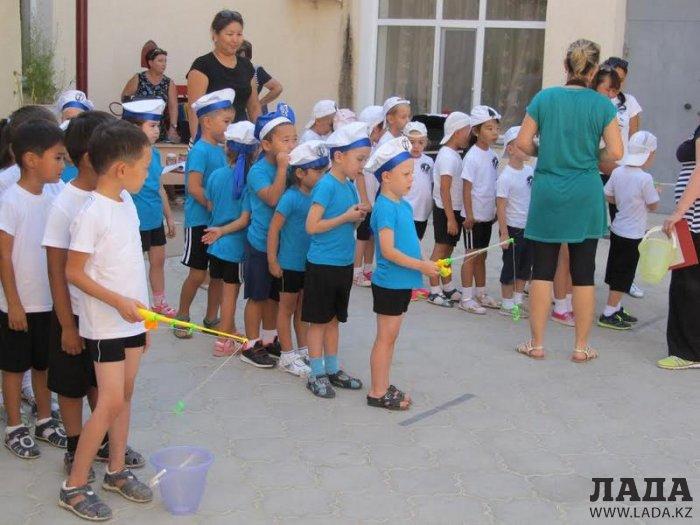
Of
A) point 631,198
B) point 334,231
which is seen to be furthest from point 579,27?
point 334,231

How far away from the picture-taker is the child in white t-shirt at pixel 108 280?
12.4ft

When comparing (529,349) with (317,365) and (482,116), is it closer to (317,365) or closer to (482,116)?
(317,365)

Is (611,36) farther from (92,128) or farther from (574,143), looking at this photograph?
(92,128)

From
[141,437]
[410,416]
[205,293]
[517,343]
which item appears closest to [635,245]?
[517,343]

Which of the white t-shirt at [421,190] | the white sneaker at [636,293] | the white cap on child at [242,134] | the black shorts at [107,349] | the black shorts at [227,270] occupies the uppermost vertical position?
the white cap on child at [242,134]

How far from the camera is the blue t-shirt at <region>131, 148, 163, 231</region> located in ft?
20.8

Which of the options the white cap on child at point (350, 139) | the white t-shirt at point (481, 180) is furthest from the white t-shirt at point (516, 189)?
the white cap on child at point (350, 139)

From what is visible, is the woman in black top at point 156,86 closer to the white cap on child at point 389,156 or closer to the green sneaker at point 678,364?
the white cap on child at point 389,156

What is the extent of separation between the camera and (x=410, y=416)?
523cm

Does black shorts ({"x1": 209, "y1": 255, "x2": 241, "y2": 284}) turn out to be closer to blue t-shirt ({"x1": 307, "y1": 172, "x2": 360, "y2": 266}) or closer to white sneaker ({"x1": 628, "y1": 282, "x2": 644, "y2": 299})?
blue t-shirt ({"x1": 307, "y1": 172, "x2": 360, "y2": 266})

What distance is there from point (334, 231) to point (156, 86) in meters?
6.49

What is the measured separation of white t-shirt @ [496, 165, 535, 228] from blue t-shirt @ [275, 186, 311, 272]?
2.00 metres

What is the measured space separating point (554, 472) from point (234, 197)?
2.53 metres

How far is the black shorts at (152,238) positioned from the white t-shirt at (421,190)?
1.96 m
